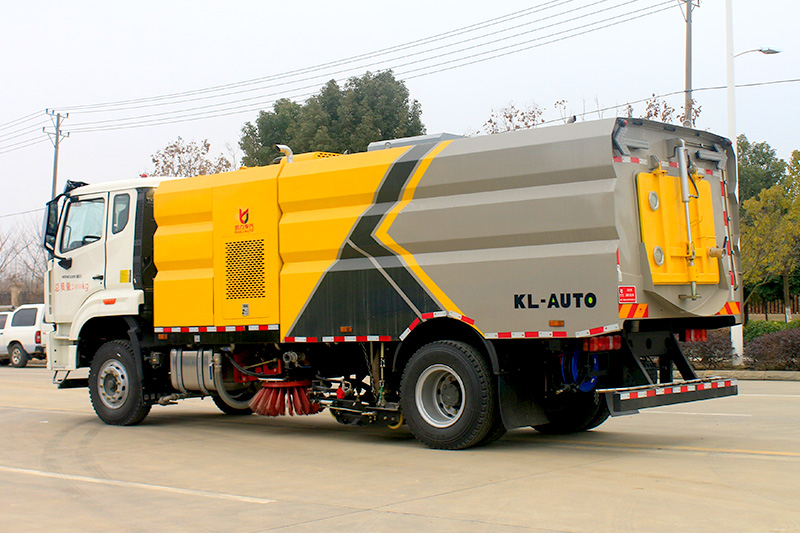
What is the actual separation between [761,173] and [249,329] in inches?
2267

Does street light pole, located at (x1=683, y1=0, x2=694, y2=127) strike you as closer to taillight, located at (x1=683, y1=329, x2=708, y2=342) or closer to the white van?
taillight, located at (x1=683, y1=329, x2=708, y2=342)

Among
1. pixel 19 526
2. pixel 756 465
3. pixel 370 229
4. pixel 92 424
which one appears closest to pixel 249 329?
pixel 370 229

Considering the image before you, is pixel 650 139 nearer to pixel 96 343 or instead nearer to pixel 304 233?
pixel 304 233

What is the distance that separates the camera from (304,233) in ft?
33.8

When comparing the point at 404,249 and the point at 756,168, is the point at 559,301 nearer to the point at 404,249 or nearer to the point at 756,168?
the point at 404,249

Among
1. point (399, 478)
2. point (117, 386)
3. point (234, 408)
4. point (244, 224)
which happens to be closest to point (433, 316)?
point (399, 478)

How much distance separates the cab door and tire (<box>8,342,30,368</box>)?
17.9 meters

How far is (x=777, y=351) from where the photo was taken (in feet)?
60.3

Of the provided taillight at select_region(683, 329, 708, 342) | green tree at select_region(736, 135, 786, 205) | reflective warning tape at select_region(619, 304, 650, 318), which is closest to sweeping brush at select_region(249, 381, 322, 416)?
reflective warning tape at select_region(619, 304, 650, 318)

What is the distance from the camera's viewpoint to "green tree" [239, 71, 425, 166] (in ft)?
115

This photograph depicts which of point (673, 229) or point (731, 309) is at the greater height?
point (673, 229)

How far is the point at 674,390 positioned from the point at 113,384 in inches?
302

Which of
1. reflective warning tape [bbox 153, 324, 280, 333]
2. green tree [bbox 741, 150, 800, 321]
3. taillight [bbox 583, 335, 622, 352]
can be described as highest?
green tree [bbox 741, 150, 800, 321]

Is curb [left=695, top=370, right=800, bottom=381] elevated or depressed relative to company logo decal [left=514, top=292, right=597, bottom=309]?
depressed
